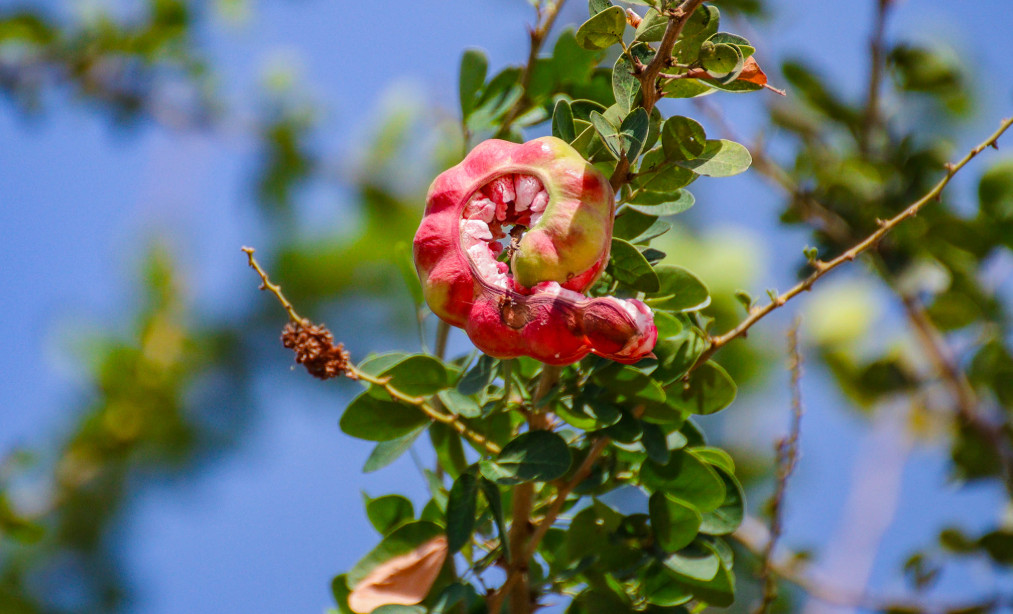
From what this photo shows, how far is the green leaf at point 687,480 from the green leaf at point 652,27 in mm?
329

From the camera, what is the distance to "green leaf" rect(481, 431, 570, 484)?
60cm

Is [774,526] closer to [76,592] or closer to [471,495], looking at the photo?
[471,495]

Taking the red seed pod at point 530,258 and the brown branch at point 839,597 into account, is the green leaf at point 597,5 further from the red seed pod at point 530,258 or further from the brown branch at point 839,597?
the brown branch at point 839,597

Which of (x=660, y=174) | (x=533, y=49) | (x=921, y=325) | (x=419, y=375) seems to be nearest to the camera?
(x=660, y=174)

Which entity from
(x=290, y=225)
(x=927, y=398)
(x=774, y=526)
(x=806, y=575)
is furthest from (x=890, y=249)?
(x=290, y=225)

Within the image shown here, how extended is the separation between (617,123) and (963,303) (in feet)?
3.05

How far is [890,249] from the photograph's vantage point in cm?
125

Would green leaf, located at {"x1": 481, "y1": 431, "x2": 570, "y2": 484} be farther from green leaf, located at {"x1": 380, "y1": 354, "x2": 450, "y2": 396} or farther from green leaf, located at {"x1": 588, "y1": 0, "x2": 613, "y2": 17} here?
green leaf, located at {"x1": 588, "y1": 0, "x2": 613, "y2": 17}

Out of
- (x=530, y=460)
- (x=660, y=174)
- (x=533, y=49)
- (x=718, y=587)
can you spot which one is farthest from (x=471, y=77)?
(x=718, y=587)

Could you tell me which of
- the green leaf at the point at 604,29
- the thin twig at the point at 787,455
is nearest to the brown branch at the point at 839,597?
the thin twig at the point at 787,455

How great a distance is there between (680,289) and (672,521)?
19 cm

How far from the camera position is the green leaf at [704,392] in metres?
0.68

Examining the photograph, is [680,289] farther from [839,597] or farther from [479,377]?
[839,597]

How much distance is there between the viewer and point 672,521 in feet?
2.26
